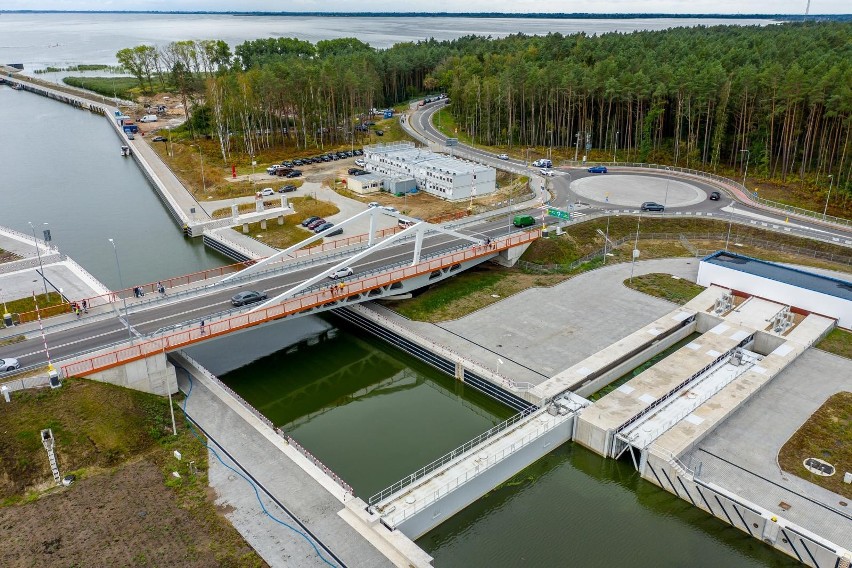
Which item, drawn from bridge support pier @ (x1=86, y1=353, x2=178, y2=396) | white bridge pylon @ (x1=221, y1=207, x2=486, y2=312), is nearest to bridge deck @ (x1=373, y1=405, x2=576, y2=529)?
bridge support pier @ (x1=86, y1=353, x2=178, y2=396)

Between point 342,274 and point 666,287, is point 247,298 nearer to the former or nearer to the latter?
point 342,274

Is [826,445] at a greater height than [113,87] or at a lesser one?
lesser

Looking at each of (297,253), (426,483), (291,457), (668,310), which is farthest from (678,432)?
(297,253)

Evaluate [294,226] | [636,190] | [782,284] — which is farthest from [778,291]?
[294,226]

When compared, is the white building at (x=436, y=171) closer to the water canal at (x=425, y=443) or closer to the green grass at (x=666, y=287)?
the green grass at (x=666, y=287)

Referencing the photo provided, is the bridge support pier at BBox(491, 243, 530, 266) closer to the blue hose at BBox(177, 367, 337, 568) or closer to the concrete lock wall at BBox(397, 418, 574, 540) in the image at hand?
the concrete lock wall at BBox(397, 418, 574, 540)

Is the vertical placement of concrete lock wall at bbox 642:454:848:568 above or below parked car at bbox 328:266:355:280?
below
